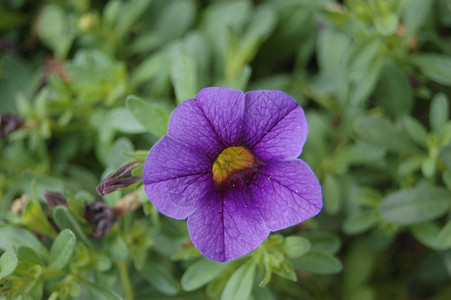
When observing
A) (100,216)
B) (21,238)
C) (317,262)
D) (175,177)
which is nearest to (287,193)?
(175,177)

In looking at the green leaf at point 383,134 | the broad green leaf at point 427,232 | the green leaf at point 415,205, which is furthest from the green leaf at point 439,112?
the broad green leaf at point 427,232

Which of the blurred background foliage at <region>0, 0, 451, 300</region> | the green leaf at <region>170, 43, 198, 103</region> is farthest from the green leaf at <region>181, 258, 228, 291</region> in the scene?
the green leaf at <region>170, 43, 198, 103</region>

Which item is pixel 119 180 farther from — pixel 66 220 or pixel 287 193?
pixel 287 193

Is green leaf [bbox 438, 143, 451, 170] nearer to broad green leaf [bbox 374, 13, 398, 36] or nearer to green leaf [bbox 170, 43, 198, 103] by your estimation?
broad green leaf [bbox 374, 13, 398, 36]

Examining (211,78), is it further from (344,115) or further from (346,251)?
(346,251)

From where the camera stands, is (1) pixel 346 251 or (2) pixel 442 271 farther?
(1) pixel 346 251

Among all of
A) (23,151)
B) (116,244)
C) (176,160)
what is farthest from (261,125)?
(23,151)

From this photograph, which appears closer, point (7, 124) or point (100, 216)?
point (100, 216)
